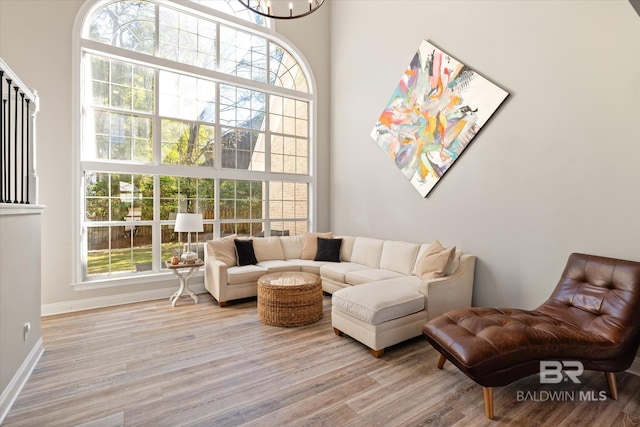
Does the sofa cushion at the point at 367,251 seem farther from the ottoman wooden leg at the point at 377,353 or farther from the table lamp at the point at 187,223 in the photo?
the table lamp at the point at 187,223

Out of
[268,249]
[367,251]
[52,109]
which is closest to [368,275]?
[367,251]

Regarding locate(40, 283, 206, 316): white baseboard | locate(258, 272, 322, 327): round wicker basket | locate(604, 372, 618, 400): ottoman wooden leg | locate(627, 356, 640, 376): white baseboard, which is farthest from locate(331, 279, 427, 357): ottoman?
locate(40, 283, 206, 316): white baseboard

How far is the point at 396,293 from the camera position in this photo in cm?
299

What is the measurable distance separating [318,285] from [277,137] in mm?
3235

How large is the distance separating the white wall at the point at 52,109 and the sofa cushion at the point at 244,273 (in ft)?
5.82

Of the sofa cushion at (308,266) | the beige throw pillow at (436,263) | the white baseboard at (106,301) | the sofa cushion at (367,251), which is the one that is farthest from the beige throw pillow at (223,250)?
the beige throw pillow at (436,263)

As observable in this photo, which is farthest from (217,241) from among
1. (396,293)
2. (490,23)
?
(490,23)

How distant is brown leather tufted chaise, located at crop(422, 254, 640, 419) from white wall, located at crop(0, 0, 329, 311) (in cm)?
437

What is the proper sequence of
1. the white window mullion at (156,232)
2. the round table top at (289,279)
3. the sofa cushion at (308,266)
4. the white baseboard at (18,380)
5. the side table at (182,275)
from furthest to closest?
the sofa cushion at (308,266) → the white window mullion at (156,232) → the side table at (182,275) → the round table top at (289,279) → the white baseboard at (18,380)

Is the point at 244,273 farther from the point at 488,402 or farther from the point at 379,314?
the point at 488,402

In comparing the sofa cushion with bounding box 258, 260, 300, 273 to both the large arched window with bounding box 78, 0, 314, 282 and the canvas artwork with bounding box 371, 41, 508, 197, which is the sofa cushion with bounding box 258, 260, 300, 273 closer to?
the large arched window with bounding box 78, 0, 314, 282

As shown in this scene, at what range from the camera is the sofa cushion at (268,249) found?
16.0ft

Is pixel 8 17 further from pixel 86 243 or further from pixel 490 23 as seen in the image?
pixel 490 23

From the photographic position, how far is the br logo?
212cm
